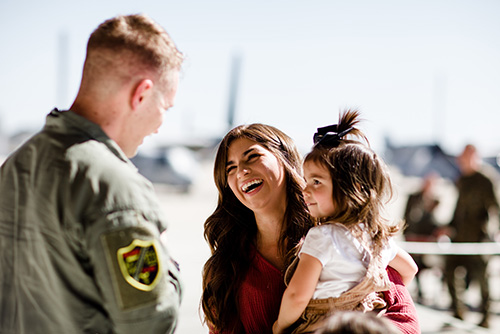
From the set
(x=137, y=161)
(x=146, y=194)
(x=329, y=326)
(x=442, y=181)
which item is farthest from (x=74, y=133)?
(x=442, y=181)

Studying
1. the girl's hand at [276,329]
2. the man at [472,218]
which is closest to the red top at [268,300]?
the girl's hand at [276,329]

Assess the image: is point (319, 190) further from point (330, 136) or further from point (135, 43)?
point (135, 43)

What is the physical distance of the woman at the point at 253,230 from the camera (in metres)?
1.79

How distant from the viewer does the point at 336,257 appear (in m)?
1.50

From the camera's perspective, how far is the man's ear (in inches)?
43.2

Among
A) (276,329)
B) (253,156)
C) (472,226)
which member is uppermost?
(253,156)

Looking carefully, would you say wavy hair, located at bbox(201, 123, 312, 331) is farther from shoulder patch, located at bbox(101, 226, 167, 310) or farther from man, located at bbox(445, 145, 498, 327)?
man, located at bbox(445, 145, 498, 327)

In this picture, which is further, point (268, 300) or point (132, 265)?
point (268, 300)

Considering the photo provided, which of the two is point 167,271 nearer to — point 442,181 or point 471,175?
point 471,175

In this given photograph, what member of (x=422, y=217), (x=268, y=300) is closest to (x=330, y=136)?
(x=268, y=300)

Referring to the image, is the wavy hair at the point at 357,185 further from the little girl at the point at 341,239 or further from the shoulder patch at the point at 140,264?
the shoulder patch at the point at 140,264

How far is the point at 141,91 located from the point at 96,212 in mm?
318

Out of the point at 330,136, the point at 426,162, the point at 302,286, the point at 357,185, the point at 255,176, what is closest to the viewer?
the point at 302,286

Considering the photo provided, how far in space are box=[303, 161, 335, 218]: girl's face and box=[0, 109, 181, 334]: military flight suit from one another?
73 centimetres
